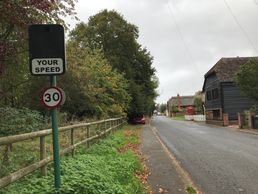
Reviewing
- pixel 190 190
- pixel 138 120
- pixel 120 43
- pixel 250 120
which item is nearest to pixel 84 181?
pixel 190 190

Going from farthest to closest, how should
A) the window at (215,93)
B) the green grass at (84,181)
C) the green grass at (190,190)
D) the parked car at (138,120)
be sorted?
the parked car at (138,120), the window at (215,93), the green grass at (190,190), the green grass at (84,181)

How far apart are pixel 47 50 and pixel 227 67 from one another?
168 feet

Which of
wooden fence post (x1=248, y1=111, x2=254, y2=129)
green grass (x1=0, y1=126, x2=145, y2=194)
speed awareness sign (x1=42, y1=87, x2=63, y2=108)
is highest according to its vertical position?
speed awareness sign (x1=42, y1=87, x2=63, y2=108)

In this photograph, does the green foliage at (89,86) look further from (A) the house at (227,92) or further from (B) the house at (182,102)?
(B) the house at (182,102)

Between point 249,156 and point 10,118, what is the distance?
843cm

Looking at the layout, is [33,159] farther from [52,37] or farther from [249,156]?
[249,156]

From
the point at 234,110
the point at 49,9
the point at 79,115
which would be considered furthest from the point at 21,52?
the point at 234,110

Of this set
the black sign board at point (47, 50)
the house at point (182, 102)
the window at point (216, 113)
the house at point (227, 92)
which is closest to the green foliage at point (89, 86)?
the black sign board at point (47, 50)

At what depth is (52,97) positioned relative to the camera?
254 inches

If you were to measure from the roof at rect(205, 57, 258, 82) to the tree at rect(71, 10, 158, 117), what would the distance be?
9.98m

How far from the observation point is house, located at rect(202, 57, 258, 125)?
53156mm

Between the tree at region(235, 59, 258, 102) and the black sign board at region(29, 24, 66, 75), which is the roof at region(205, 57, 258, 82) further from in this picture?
the black sign board at region(29, 24, 66, 75)

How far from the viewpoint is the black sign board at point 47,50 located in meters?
6.43

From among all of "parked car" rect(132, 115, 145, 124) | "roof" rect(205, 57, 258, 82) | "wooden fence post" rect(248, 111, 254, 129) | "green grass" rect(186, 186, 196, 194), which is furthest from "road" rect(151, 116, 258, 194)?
"parked car" rect(132, 115, 145, 124)
